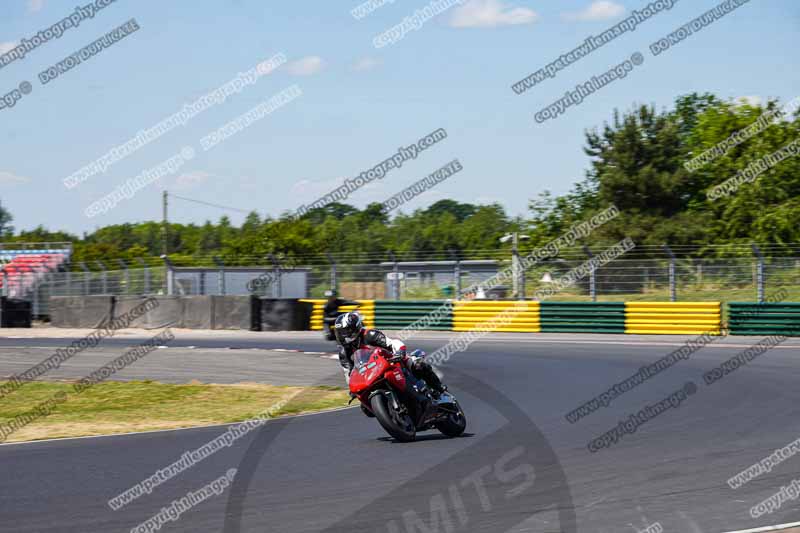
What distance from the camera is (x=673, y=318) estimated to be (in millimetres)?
26078

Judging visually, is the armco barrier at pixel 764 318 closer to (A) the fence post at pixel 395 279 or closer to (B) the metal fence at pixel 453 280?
(B) the metal fence at pixel 453 280

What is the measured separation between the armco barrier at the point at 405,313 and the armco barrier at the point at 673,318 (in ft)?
17.9

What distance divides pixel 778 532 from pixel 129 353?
19.1 metres

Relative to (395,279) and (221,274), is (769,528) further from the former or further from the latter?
(221,274)

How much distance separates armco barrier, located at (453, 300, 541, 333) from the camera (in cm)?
2827

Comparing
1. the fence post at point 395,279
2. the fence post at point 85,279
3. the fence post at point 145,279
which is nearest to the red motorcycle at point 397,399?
the fence post at point 395,279

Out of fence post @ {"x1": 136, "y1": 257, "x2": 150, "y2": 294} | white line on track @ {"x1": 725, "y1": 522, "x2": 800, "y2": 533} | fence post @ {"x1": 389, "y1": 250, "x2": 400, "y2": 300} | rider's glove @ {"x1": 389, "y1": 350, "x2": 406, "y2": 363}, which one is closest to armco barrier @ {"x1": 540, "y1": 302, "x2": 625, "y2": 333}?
fence post @ {"x1": 389, "y1": 250, "x2": 400, "y2": 300}

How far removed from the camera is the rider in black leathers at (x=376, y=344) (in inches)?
399

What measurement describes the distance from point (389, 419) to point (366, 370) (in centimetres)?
54

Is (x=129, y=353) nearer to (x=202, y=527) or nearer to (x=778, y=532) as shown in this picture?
(x=202, y=527)

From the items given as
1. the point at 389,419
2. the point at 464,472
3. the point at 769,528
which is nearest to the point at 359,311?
the point at 389,419

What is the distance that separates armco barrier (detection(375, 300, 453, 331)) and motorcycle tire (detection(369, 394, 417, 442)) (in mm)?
19350

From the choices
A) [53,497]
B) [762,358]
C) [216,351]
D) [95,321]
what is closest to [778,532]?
[53,497]

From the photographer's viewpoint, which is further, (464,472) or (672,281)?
(672,281)
